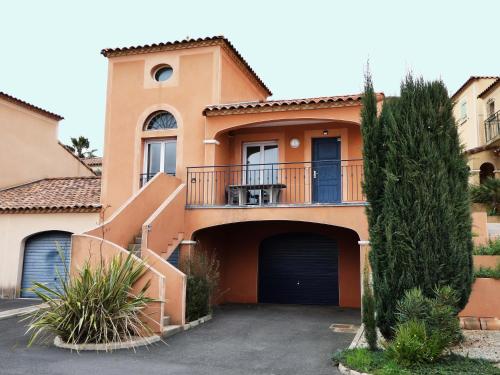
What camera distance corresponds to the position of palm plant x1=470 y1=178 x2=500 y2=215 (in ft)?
56.7

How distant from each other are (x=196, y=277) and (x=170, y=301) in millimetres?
1125

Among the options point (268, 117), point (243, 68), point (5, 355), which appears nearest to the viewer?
point (5, 355)

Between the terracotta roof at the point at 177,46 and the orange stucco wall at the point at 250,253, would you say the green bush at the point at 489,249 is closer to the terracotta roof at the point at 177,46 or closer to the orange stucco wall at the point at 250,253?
the orange stucco wall at the point at 250,253

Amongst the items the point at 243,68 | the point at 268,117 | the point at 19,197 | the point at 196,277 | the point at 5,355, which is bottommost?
the point at 5,355

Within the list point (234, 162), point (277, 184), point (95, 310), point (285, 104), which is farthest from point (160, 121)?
point (95, 310)

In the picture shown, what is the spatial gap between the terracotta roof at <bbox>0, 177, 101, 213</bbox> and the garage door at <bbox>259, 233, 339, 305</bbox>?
5.94m

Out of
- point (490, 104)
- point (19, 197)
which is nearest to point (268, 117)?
point (19, 197)

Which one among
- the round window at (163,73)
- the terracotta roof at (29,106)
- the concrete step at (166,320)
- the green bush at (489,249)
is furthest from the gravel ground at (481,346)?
the terracotta roof at (29,106)

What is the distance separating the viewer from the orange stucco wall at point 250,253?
47.6ft

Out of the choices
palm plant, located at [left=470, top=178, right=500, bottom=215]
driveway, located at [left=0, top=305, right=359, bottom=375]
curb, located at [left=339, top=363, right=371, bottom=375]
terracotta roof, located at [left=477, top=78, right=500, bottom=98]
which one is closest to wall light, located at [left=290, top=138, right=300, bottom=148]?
driveway, located at [left=0, top=305, right=359, bottom=375]

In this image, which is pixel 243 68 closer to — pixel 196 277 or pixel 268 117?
pixel 268 117

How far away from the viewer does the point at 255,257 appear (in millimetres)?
15391

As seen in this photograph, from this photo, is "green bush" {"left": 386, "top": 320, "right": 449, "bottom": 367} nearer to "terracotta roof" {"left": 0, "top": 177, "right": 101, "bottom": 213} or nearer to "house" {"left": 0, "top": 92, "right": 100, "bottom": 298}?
"house" {"left": 0, "top": 92, "right": 100, "bottom": 298}

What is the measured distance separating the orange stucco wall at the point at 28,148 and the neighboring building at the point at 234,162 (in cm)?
558
